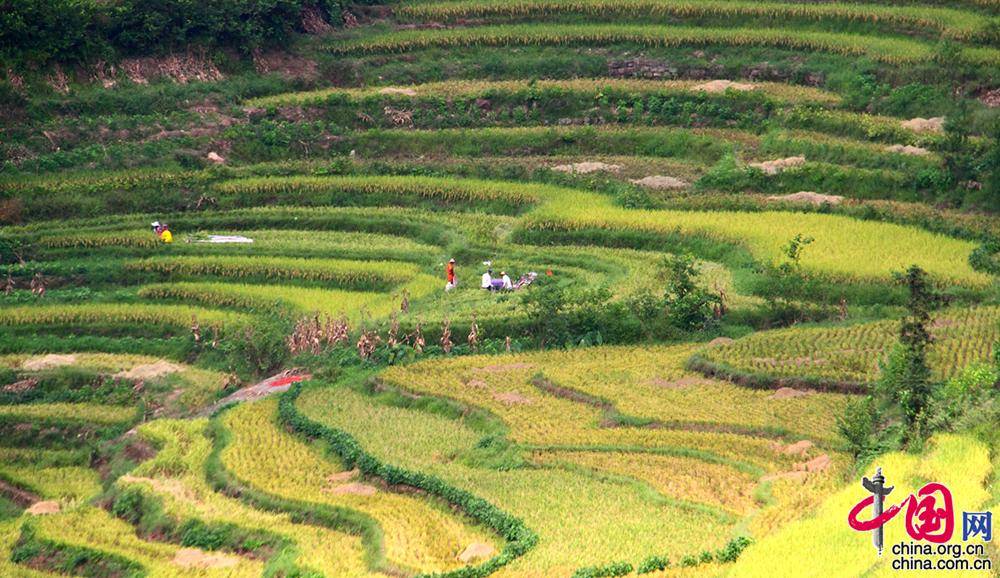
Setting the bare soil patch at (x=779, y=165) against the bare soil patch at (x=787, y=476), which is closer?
the bare soil patch at (x=787, y=476)

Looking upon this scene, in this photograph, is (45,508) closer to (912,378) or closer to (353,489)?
(353,489)

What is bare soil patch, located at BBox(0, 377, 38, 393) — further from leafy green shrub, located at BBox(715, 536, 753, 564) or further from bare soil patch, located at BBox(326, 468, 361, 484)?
leafy green shrub, located at BBox(715, 536, 753, 564)

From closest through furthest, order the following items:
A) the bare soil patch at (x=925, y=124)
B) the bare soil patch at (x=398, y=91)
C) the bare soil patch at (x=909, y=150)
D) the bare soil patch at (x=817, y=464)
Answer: the bare soil patch at (x=817, y=464) → the bare soil patch at (x=909, y=150) → the bare soil patch at (x=925, y=124) → the bare soil patch at (x=398, y=91)

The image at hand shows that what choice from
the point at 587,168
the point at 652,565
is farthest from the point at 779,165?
the point at 652,565

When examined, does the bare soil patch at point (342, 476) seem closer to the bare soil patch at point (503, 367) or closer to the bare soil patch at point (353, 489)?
the bare soil patch at point (353, 489)

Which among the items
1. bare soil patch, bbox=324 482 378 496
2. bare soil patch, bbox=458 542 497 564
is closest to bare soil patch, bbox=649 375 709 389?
bare soil patch, bbox=324 482 378 496

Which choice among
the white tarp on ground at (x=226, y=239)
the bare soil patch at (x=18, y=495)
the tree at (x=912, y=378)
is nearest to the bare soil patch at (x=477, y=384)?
the tree at (x=912, y=378)
